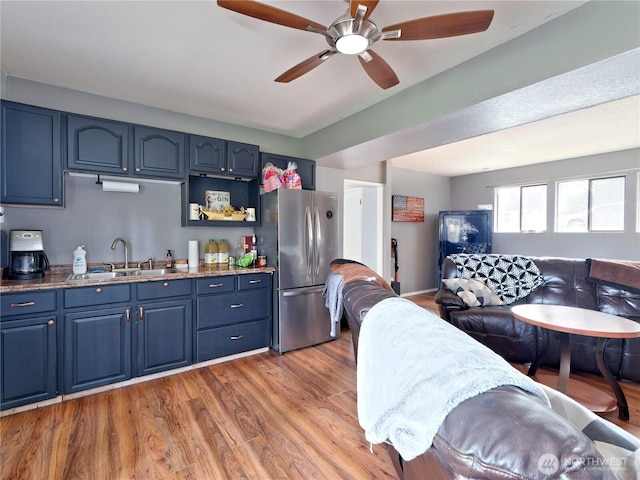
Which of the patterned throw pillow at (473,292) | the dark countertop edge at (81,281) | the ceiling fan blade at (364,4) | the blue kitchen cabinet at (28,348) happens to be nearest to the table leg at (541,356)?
the patterned throw pillow at (473,292)

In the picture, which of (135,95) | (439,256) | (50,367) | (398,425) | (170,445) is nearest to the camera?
(398,425)

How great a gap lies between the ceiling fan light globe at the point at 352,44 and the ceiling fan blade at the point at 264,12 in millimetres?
142

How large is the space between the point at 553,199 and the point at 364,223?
11.1ft

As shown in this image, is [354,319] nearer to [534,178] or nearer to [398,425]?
[398,425]

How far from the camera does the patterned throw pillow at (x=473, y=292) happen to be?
9.30 feet

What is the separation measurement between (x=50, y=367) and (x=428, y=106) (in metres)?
3.44

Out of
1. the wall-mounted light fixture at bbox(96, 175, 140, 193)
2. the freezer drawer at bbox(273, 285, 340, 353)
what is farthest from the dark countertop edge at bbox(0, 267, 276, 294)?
the wall-mounted light fixture at bbox(96, 175, 140, 193)

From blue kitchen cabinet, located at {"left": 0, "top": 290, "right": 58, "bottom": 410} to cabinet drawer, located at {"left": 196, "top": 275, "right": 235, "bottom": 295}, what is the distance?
3.26ft

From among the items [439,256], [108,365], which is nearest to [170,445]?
[108,365]

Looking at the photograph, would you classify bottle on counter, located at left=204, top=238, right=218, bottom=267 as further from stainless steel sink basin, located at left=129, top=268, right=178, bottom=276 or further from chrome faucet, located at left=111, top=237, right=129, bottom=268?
chrome faucet, located at left=111, top=237, right=129, bottom=268

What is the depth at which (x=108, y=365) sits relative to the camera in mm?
2273

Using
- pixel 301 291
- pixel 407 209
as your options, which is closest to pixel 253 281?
pixel 301 291

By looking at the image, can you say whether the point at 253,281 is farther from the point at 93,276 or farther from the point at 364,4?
the point at 364,4

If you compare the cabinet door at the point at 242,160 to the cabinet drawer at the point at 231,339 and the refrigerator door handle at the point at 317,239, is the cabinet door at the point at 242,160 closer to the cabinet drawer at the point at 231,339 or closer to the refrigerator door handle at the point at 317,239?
the refrigerator door handle at the point at 317,239
